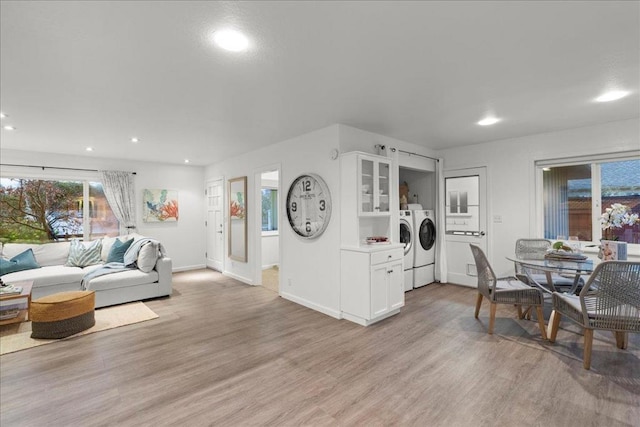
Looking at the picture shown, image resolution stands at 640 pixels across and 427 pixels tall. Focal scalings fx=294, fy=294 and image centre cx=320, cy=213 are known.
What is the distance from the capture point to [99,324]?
11.6ft

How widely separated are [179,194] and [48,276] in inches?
119

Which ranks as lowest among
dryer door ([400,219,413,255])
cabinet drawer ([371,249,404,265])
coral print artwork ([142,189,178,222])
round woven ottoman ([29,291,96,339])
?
round woven ottoman ([29,291,96,339])

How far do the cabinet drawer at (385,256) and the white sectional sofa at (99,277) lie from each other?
335 cm

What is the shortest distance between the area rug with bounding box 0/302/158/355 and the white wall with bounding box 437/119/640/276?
5218mm

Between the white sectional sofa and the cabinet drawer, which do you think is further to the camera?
the white sectional sofa

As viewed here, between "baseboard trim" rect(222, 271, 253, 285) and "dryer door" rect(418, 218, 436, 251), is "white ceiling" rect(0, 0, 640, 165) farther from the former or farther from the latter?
"baseboard trim" rect(222, 271, 253, 285)

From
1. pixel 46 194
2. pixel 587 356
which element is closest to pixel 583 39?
pixel 587 356

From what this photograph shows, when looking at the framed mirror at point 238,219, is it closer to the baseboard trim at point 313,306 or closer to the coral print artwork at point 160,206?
the baseboard trim at point 313,306

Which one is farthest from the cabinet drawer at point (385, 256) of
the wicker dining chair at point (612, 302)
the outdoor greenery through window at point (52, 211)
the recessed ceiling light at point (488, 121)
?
the outdoor greenery through window at point (52, 211)

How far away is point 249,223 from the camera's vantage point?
5.45 metres

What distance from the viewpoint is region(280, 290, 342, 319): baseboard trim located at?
372 cm

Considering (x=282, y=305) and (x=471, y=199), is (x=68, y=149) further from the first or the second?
(x=471, y=199)

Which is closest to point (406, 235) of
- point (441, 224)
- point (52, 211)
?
point (441, 224)

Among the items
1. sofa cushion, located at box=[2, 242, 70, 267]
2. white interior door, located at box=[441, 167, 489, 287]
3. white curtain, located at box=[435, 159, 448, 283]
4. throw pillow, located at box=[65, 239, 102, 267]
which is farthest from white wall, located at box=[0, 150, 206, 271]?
white interior door, located at box=[441, 167, 489, 287]
